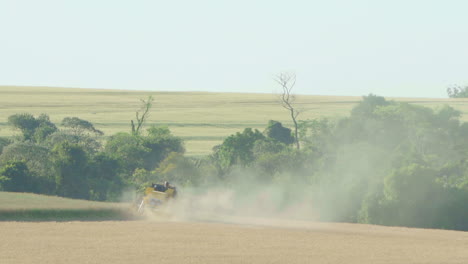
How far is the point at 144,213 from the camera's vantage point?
64.1 metres

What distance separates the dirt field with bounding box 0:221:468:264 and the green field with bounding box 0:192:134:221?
4.07m

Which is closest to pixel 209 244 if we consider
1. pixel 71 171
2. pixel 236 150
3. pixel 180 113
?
pixel 71 171

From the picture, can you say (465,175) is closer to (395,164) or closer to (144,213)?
(395,164)

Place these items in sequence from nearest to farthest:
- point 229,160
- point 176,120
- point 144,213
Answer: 1. point 144,213
2. point 229,160
3. point 176,120

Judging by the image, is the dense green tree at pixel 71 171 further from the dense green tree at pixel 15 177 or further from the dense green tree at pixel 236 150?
the dense green tree at pixel 236 150

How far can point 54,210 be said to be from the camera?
2510 inches

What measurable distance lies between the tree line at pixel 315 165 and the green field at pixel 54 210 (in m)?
18.6

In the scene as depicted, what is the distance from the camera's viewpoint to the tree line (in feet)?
272

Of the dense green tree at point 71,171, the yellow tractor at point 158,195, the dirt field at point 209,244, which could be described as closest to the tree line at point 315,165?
the dense green tree at point 71,171

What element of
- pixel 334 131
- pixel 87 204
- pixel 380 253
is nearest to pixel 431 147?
pixel 334 131

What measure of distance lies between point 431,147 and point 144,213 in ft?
217

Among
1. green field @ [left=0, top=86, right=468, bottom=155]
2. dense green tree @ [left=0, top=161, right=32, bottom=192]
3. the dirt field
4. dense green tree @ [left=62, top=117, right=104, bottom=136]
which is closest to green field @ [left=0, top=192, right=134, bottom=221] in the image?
the dirt field

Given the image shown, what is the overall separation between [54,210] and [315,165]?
46.6m

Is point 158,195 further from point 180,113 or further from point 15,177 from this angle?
point 180,113
